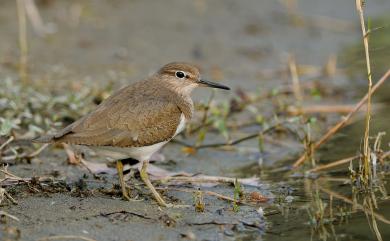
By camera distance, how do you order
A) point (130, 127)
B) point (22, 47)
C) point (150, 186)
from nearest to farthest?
point (130, 127), point (150, 186), point (22, 47)

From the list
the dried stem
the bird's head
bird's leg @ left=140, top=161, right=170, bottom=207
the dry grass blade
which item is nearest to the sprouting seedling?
bird's leg @ left=140, top=161, right=170, bottom=207

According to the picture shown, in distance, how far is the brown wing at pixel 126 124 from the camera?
5.97 metres

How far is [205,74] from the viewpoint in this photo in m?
10.8

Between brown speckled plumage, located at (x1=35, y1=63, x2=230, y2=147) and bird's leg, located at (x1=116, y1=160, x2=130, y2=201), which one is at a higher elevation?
brown speckled plumage, located at (x1=35, y1=63, x2=230, y2=147)

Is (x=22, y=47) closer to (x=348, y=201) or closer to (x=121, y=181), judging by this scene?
(x=121, y=181)

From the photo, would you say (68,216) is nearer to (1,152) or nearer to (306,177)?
(1,152)

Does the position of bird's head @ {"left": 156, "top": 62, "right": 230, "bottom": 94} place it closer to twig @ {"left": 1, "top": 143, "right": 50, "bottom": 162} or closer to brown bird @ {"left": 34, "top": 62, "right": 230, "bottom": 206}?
brown bird @ {"left": 34, "top": 62, "right": 230, "bottom": 206}

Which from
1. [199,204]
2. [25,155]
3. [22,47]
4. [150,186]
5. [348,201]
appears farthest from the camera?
[22,47]

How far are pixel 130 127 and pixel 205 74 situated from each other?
4.87 m

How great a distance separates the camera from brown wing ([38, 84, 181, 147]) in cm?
597

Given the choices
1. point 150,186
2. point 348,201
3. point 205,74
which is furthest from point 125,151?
point 205,74

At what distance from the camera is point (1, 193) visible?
5.38 metres

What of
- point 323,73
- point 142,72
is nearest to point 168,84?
point 142,72

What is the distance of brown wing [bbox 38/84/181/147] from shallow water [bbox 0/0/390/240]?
47 centimetres
